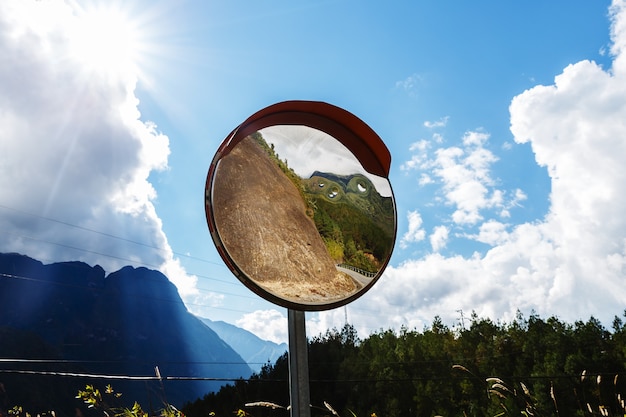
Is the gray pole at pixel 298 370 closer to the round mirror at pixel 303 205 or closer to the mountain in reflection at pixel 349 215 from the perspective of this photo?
the round mirror at pixel 303 205

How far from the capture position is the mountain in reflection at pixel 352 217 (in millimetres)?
1161

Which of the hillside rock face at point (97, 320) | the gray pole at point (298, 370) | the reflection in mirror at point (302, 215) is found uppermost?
the hillside rock face at point (97, 320)

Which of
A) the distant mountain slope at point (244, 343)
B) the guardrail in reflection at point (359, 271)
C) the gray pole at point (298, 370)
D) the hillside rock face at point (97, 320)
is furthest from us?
the distant mountain slope at point (244, 343)

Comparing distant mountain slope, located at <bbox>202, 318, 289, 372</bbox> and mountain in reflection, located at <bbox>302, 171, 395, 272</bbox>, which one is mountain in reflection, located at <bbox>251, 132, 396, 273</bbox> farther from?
distant mountain slope, located at <bbox>202, 318, 289, 372</bbox>

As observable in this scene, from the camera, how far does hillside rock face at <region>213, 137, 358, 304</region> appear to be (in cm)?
103

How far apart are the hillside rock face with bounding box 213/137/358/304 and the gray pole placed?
5 centimetres

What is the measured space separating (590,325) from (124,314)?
58076 millimetres

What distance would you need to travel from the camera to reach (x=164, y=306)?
8319 cm

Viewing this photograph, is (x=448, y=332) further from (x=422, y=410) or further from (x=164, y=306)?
(x=164, y=306)

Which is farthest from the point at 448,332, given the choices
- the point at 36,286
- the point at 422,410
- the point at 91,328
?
the point at 36,286

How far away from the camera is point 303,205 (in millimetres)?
1159

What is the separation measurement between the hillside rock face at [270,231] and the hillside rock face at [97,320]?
150ft

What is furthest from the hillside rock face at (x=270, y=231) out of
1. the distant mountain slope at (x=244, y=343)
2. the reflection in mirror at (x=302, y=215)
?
the distant mountain slope at (x=244, y=343)

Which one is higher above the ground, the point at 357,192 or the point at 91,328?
→ the point at 91,328
